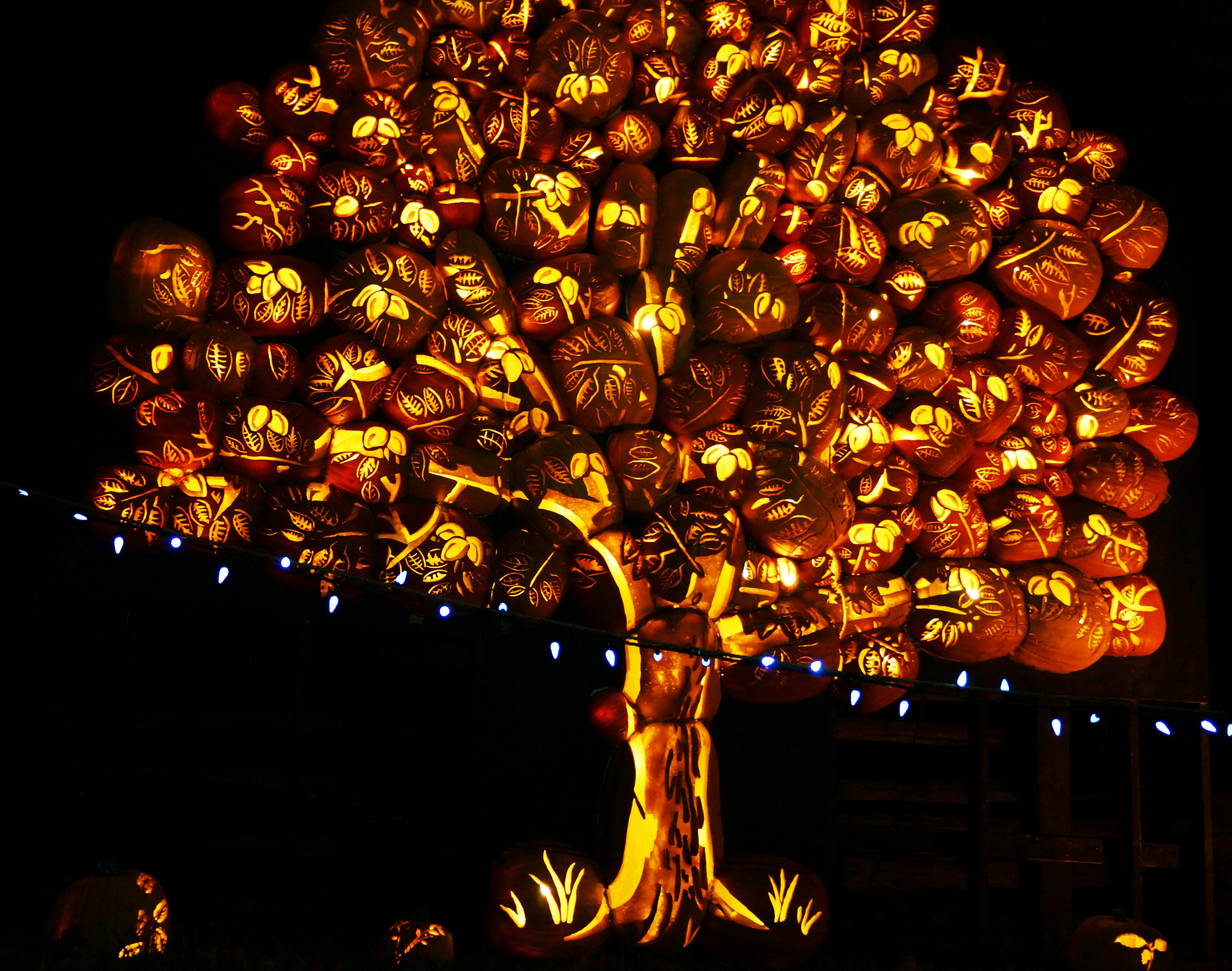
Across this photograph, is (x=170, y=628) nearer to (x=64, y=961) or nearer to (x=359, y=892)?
(x=359, y=892)

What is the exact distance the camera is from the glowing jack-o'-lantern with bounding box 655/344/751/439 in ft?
11.9

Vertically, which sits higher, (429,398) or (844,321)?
(844,321)

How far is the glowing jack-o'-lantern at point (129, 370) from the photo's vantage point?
314cm

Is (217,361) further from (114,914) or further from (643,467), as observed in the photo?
(114,914)

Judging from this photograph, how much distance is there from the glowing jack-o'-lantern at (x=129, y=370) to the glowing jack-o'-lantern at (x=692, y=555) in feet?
5.31

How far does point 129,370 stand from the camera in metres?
3.16

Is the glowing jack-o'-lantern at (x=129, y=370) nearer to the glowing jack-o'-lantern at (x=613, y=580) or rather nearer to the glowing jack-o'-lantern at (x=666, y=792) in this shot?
the glowing jack-o'-lantern at (x=613, y=580)

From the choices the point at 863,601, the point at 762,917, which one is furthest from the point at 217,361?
the point at 762,917

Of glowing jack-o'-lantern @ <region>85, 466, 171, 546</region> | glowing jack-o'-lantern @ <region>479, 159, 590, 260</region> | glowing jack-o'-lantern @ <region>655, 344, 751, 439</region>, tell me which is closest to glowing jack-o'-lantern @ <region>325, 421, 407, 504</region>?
glowing jack-o'-lantern @ <region>85, 466, 171, 546</region>

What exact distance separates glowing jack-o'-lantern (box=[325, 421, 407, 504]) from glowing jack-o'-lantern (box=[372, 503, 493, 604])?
0.07 meters

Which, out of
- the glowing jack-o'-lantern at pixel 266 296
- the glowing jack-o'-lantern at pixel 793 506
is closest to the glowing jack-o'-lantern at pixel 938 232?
the glowing jack-o'-lantern at pixel 793 506

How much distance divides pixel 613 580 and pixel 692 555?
0.90 ft

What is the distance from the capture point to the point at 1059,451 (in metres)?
4.16

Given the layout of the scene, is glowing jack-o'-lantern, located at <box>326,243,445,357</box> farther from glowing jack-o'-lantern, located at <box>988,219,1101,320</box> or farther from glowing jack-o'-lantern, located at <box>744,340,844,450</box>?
glowing jack-o'-lantern, located at <box>988,219,1101,320</box>
